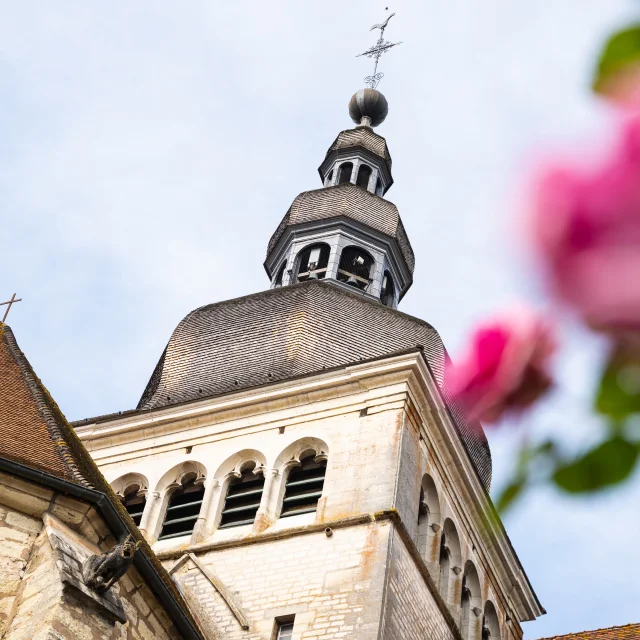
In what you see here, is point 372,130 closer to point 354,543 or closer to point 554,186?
point 354,543

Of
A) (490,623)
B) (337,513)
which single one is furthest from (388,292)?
(337,513)

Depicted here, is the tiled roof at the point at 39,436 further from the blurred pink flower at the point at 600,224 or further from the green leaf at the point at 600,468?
the blurred pink flower at the point at 600,224

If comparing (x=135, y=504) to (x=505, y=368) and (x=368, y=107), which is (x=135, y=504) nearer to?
(x=368, y=107)

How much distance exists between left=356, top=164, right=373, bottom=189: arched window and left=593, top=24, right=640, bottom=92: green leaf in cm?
2502

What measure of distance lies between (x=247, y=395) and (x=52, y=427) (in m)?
6.08

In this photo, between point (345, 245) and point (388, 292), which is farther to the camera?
point (388, 292)

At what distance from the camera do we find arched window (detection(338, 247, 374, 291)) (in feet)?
74.4

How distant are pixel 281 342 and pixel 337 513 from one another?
437 cm

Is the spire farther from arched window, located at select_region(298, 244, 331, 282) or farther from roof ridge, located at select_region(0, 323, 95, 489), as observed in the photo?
roof ridge, located at select_region(0, 323, 95, 489)

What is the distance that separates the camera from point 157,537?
55.8 ft

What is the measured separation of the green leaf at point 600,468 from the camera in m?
0.71

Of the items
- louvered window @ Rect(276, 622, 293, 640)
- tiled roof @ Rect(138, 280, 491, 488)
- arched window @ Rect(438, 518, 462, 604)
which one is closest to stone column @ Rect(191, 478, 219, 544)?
tiled roof @ Rect(138, 280, 491, 488)

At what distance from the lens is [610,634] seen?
50.1ft

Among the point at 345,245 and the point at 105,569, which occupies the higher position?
the point at 345,245
